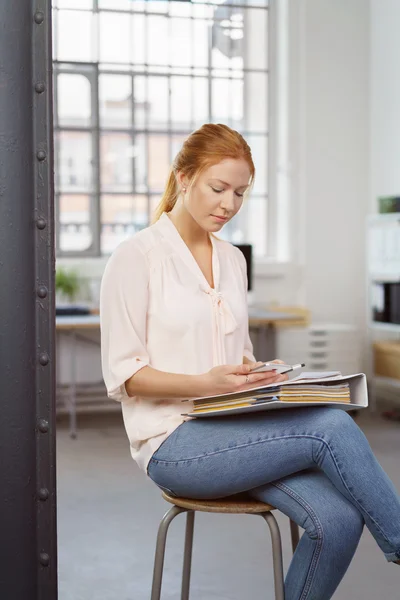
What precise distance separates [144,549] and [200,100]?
403cm

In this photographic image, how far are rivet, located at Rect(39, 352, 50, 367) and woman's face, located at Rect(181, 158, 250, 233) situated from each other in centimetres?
72

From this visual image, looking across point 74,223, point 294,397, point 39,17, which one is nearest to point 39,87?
point 39,17

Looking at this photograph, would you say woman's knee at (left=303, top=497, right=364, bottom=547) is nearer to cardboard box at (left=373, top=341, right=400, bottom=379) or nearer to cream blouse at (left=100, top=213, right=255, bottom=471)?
cream blouse at (left=100, top=213, right=255, bottom=471)

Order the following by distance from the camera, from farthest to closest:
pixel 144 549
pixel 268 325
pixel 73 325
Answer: pixel 268 325
pixel 73 325
pixel 144 549

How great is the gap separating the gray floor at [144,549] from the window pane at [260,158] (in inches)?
106

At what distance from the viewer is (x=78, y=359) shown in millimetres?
5945

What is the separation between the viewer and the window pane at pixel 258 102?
6.51 m

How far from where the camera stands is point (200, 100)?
6.39 m

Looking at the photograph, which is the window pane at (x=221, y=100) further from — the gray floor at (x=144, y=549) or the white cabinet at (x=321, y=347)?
the gray floor at (x=144, y=549)

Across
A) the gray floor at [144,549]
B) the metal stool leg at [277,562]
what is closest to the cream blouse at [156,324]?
the metal stool leg at [277,562]

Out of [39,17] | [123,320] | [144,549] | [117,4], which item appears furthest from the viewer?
[117,4]

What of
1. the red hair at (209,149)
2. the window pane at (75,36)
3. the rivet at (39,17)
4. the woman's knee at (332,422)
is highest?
the window pane at (75,36)

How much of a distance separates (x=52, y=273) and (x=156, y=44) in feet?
17.2

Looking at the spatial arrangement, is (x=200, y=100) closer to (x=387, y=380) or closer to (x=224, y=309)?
(x=387, y=380)
